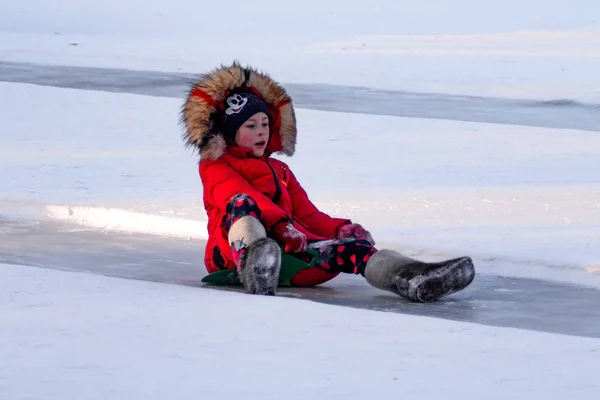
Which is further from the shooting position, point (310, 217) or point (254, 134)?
point (310, 217)

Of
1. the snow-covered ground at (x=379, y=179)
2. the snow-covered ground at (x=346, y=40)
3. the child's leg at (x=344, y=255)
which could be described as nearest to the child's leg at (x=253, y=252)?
the child's leg at (x=344, y=255)

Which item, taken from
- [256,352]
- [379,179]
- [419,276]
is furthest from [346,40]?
[256,352]

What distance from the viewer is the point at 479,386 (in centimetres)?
359

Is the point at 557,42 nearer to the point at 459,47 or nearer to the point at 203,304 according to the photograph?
the point at 459,47

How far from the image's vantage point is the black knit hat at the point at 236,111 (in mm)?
5430

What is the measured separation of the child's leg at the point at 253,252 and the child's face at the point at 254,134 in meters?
0.46

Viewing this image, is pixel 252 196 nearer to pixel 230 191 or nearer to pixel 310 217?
pixel 230 191

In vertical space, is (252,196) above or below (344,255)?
above

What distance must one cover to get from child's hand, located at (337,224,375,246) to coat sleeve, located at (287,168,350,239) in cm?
6

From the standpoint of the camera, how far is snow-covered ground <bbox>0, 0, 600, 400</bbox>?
12.2 feet

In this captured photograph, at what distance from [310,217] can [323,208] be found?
1288 mm

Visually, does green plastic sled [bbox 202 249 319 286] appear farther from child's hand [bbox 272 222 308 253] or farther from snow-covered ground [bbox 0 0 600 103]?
snow-covered ground [bbox 0 0 600 103]

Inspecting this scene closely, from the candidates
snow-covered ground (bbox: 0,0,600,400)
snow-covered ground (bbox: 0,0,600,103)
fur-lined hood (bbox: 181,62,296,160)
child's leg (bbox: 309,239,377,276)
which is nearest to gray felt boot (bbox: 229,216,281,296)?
snow-covered ground (bbox: 0,0,600,400)

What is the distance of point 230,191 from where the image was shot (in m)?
5.18
